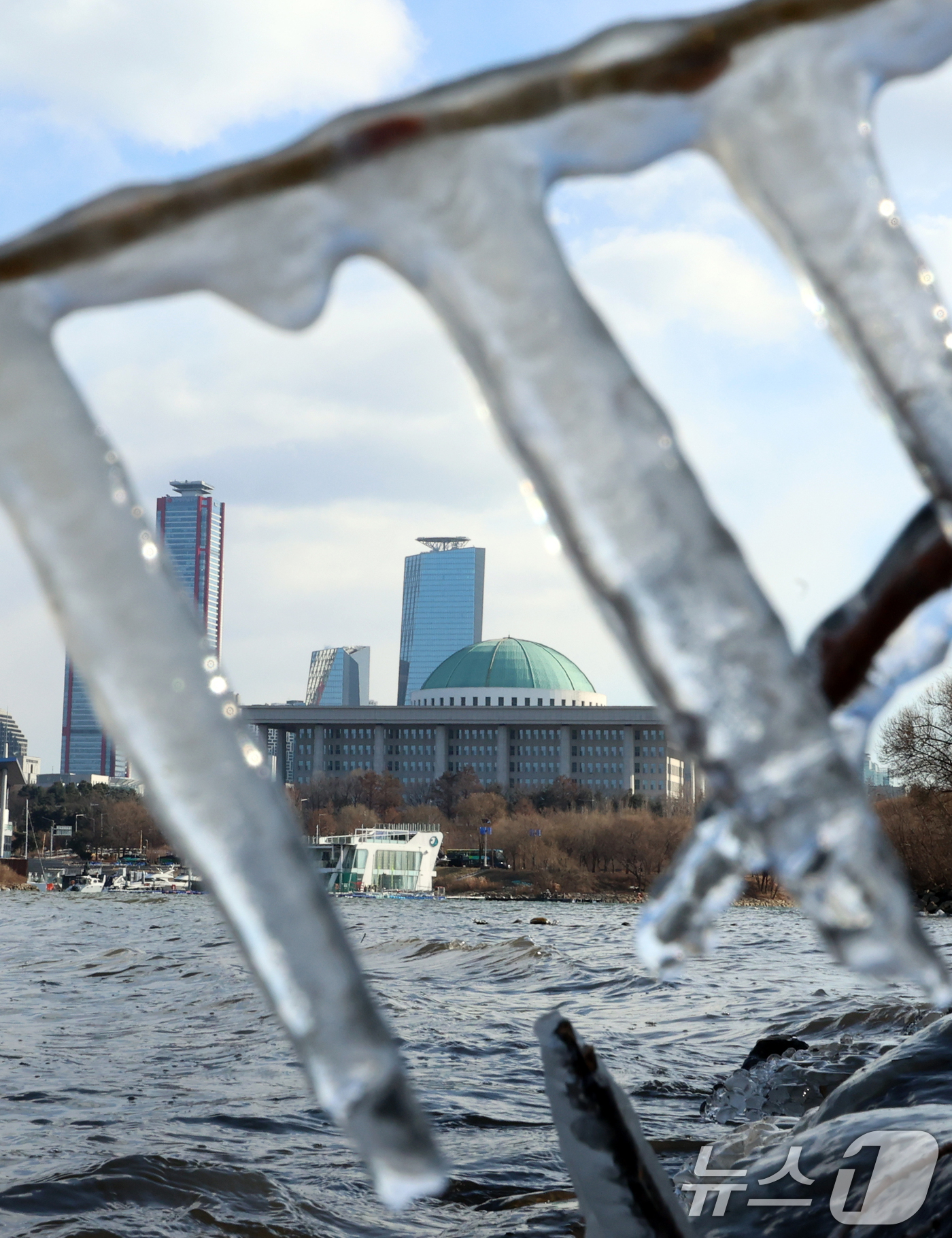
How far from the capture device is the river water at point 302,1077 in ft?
18.7

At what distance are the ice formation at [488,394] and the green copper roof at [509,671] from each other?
364 ft

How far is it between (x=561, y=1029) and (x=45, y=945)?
26.1 metres

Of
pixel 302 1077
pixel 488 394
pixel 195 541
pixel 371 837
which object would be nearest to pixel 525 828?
pixel 371 837

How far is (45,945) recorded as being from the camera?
984 inches

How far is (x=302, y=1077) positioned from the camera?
959cm

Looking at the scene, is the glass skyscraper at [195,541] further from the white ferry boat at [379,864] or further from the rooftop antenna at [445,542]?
the white ferry boat at [379,864]

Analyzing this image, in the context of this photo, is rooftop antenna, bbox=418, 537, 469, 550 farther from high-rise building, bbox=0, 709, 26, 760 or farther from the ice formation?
the ice formation

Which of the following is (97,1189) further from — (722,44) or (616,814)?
(616,814)

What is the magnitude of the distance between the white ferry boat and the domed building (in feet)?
138

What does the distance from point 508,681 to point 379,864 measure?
47.8 m

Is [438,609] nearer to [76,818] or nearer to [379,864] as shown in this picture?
[76,818]

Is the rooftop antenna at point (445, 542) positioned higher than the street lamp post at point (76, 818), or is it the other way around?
the rooftop antenna at point (445, 542)

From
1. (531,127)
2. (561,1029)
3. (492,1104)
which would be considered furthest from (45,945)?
(531,127)

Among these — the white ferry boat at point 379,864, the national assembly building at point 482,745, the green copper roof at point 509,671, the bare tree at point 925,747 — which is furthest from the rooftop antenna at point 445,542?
the bare tree at point 925,747
